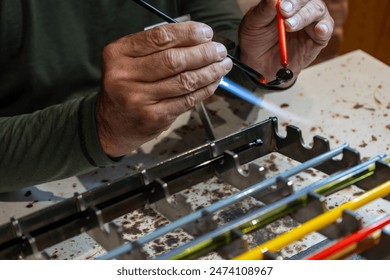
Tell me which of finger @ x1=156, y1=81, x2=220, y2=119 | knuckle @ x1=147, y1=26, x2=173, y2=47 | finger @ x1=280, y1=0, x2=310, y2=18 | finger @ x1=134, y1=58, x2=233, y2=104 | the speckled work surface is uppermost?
knuckle @ x1=147, y1=26, x2=173, y2=47

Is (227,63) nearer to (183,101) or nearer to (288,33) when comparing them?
(183,101)

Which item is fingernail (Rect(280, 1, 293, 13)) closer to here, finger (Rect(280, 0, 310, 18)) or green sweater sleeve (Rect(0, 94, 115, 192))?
finger (Rect(280, 0, 310, 18))

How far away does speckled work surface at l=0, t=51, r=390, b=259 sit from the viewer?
3.21ft

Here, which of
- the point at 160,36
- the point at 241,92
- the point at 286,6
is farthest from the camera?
the point at 241,92

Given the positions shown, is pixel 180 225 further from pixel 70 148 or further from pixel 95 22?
pixel 95 22

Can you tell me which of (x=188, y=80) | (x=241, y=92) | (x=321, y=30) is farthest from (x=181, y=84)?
(x=241, y=92)

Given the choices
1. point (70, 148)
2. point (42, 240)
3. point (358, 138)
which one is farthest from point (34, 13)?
point (358, 138)

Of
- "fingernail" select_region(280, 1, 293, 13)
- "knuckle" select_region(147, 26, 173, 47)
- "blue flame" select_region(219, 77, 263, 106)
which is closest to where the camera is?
"knuckle" select_region(147, 26, 173, 47)

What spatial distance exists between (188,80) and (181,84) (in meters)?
0.01

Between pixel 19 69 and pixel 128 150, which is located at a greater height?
pixel 19 69

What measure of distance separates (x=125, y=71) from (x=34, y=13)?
37cm

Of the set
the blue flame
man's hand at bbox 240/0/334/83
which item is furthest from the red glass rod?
the blue flame

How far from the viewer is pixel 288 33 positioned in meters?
1.22

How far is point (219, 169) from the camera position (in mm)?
994
